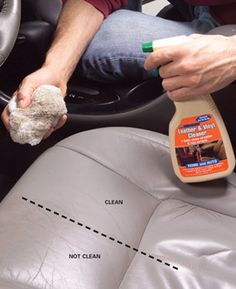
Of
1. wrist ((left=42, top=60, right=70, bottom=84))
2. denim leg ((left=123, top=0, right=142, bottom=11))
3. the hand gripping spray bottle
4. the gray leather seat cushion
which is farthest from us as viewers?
denim leg ((left=123, top=0, right=142, bottom=11))

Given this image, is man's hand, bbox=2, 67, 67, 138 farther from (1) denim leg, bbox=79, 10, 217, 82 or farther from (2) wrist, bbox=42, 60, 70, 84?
(1) denim leg, bbox=79, 10, 217, 82

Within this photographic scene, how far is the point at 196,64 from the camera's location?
776 mm

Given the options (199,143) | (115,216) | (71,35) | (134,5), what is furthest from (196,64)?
(134,5)

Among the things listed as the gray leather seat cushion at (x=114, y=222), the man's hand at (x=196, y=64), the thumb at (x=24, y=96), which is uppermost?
the man's hand at (x=196, y=64)

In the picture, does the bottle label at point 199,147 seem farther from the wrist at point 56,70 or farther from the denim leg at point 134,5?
the denim leg at point 134,5

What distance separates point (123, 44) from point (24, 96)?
28 cm

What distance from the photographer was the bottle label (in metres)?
0.84

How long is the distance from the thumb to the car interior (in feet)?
0.30

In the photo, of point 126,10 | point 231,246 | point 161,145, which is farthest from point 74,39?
point 231,246

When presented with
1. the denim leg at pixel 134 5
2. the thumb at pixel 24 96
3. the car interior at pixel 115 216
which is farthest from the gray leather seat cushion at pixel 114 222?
the denim leg at pixel 134 5

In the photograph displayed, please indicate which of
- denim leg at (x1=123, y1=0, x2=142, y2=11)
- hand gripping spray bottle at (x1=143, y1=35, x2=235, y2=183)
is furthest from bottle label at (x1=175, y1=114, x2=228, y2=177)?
denim leg at (x1=123, y1=0, x2=142, y2=11)

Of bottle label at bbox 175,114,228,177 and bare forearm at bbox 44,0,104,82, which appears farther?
bare forearm at bbox 44,0,104,82

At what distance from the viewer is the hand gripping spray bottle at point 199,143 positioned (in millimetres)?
833

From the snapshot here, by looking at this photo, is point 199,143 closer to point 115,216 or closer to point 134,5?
point 115,216
